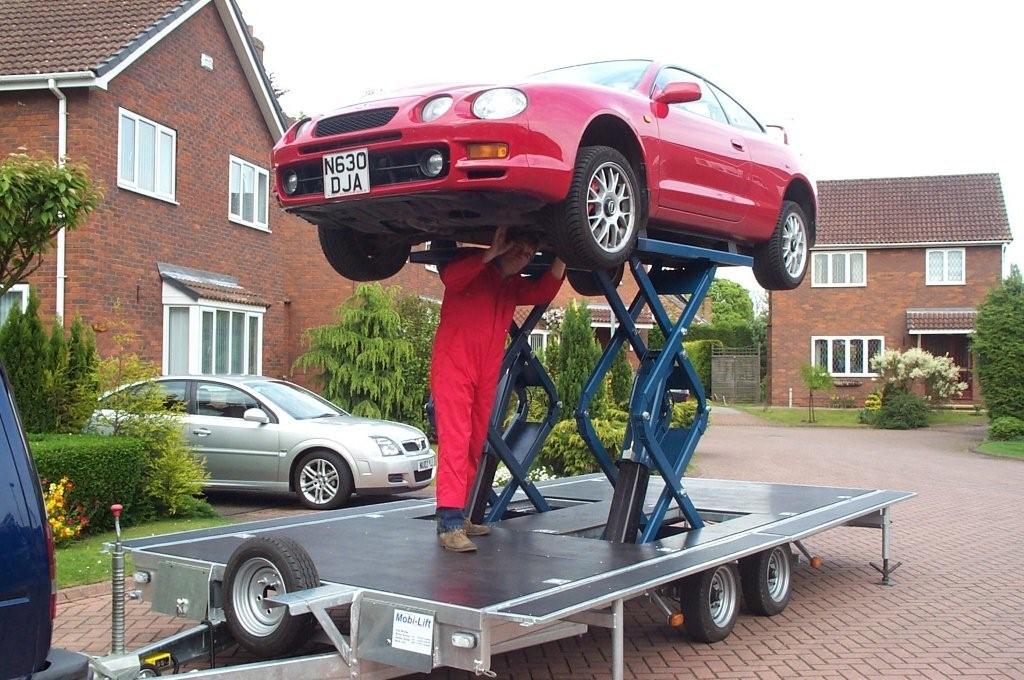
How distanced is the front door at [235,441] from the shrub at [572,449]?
4.10 m

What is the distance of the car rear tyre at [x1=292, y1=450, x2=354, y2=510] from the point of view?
11641 millimetres

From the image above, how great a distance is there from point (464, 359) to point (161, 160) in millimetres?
13286

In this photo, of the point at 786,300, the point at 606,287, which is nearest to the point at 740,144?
the point at 606,287

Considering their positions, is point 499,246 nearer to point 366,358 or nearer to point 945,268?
point 366,358

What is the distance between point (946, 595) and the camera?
8133 mm

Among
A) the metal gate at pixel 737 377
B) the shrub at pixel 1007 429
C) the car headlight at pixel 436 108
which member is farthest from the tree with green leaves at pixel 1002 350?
the car headlight at pixel 436 108

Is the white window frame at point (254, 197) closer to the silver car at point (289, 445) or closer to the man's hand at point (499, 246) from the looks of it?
the silver car at point (289, 445)

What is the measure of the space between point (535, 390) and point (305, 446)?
433 cm

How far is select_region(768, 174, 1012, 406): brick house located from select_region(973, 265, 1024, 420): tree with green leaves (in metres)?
9.97

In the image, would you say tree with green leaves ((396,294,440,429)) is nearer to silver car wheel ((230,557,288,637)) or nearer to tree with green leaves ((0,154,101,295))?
tree with green leaves ((0,154,101,295))

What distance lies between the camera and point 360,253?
259 inches

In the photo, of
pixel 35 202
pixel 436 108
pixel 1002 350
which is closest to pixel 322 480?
pixel 35 202

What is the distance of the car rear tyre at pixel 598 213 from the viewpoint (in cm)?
543

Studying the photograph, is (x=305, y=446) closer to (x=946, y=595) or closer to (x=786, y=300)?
(x=946, y=595)
